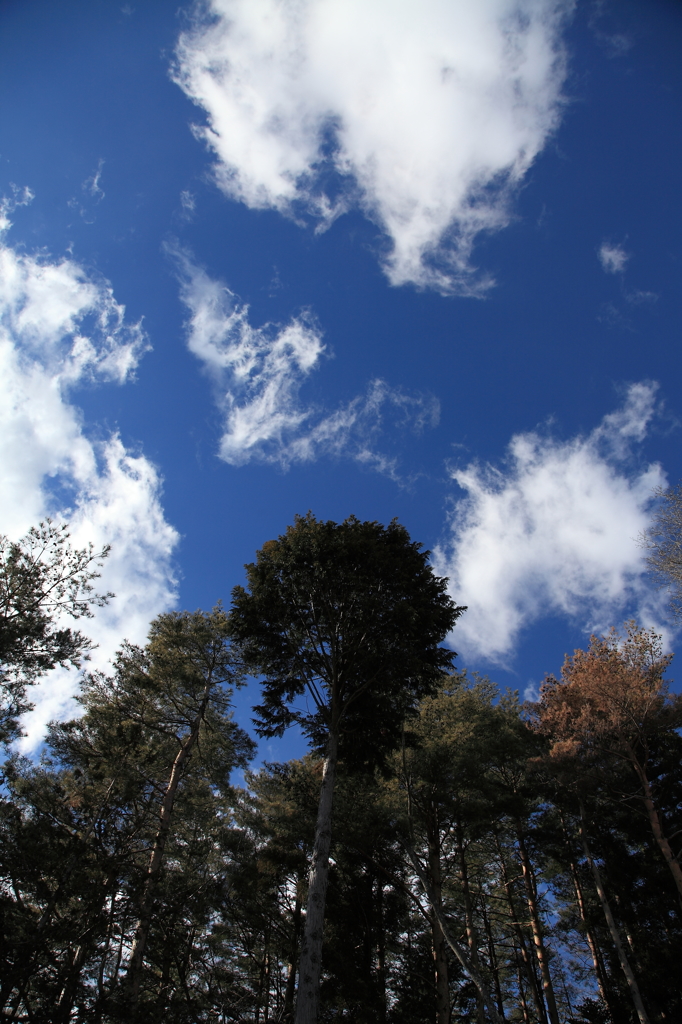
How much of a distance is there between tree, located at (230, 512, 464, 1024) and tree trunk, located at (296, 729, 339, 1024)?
6.38 feet

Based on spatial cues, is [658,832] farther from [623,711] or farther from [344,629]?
[344,629]

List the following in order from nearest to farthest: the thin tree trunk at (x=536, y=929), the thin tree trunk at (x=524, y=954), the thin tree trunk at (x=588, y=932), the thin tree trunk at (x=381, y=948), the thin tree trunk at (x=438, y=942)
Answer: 1. the thin tree trunk at (x=438, y=942)
2. the thin tree trunk at (x=381, y=948)
3. the thin tree trunk at (x=536, y=929)
4. the thin tree trunk at (x=524, y=954)
5. the thin tree trunk at (x=588, y=932)

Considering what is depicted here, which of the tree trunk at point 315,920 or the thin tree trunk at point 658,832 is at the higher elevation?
the thin tree trunk at point 658,832

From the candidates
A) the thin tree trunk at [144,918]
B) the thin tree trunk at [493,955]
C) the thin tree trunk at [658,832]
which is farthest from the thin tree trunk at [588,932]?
the thin tree trunk at [144,918]

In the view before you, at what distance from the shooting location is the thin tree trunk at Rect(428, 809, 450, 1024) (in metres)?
12.5

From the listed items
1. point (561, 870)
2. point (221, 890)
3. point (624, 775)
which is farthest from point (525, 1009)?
point (221, 890)

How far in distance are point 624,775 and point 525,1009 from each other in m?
10.6

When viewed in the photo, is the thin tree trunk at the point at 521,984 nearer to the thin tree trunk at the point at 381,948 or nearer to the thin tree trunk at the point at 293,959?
the thin tree trunk at the point at 381,948

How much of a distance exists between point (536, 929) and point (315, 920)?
10.8m

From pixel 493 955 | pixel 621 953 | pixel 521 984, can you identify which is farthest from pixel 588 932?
pixel 521 984

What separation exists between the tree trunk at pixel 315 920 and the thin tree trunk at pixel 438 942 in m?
3.53

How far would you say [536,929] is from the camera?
15.5m

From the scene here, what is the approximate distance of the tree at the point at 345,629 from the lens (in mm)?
12984

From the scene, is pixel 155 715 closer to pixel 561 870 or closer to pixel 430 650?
pixel 430 650
